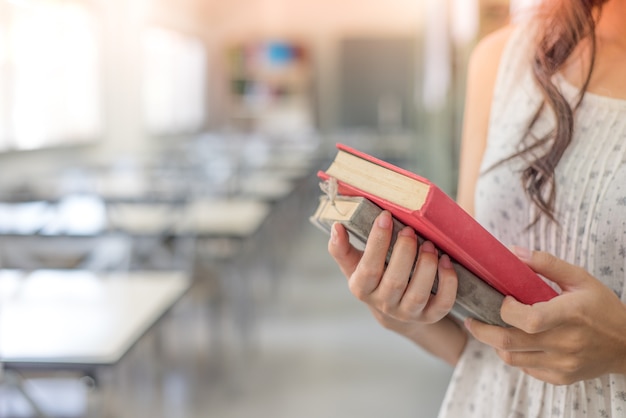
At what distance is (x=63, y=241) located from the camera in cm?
422

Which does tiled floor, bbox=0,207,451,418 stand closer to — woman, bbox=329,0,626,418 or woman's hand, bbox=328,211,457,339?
woman, bbox=329,0,626,418

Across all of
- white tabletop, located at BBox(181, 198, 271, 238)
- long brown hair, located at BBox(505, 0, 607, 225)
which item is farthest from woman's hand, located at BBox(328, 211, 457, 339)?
white tabletop, located at BBox(181, 198, 271, 238)

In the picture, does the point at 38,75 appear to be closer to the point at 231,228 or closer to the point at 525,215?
the point at 231,228

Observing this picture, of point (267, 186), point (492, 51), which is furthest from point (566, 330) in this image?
point (267, 186)

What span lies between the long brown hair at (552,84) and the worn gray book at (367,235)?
6.9 inches

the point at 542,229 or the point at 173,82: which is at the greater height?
the point at 542,229

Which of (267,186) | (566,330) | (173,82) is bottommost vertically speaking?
(267,186)

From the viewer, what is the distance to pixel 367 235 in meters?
0.74

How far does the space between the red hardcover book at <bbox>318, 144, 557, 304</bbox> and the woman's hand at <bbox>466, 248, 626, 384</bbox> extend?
0.02m

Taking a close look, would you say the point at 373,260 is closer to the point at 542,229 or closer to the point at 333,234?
the point at 333,234

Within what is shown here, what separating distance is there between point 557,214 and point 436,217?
0.96 feet

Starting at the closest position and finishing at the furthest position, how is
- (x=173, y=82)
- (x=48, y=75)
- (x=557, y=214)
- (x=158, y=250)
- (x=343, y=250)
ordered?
1. (x=343, y=250)
2. (x=557, y=214)
3. (x=158, y=250)
4. (x=48, y=75)
5. (x=173, y=82)

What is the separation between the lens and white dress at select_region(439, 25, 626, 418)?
88 centimetres

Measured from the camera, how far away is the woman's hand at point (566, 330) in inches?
29.2
